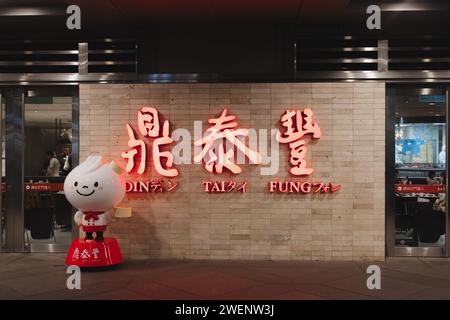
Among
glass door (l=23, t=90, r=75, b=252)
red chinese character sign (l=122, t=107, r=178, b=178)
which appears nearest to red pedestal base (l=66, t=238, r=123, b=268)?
red chinese character sign (l=122, t=107, r=178, b=178)

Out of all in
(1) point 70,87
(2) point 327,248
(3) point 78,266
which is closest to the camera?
(3) point 78,266

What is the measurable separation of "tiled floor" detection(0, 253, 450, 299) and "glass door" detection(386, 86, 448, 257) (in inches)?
29.7

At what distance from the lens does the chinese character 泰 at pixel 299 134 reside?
7.68 m

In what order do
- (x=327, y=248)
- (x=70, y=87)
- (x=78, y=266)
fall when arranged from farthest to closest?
(x=70, y=87) < (x=327, y=248) < (x=78, y=266)

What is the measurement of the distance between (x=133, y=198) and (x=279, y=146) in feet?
8.59

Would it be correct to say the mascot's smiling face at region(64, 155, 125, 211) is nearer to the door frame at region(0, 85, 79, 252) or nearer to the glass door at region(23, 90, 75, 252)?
the glass door at region(23, 90, 75, 252)

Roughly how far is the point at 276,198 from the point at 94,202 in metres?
2.95

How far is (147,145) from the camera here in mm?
7848

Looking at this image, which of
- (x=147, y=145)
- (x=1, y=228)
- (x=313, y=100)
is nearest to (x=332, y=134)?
(x=313, y=100)

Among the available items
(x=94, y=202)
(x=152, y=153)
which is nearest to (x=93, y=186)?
(x=94, y=202)

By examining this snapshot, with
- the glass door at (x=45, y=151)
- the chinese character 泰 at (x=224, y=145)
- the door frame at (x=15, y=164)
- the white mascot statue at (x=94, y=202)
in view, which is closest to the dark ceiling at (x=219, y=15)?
the door frame at (x=15, y=164)

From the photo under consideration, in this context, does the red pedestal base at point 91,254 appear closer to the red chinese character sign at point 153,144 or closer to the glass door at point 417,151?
the red chinese character sign at point 153,144

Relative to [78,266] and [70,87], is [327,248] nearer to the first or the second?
[78,266]

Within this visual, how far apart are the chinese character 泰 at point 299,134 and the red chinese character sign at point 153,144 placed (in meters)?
1.89
